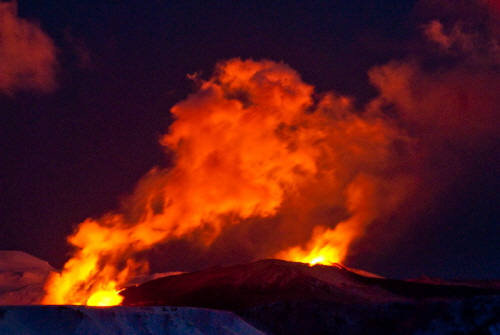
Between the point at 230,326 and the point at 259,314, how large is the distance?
13544 mm

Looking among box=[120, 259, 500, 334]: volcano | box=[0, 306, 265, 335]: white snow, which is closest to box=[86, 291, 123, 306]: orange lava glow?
box=[120, 259, 500, 334]: volcano

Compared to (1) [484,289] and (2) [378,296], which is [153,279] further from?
(1) [484,289]

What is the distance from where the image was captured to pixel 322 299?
71500mm

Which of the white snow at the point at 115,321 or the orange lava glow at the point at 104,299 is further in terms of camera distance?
the orange lava glow at the point at 104,299

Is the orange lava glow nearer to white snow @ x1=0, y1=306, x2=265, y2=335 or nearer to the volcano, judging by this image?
the volcano

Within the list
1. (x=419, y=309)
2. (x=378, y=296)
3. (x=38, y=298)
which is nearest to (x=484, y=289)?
(x=378, y=296)

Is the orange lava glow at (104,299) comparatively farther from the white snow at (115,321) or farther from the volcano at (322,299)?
the white snow at (115,321)

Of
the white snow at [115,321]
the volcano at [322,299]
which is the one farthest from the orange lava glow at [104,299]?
the white snow at [115,321]

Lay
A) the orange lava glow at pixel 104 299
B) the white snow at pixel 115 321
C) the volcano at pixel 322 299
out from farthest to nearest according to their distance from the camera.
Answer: the orange lava glow at pixel 104 299, the volcano at pixel 322 299, the white snow at pixel 115 321

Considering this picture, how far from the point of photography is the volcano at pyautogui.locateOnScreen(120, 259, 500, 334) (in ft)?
166

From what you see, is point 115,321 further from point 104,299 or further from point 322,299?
point 104,299

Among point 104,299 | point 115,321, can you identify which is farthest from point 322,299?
point 115,321

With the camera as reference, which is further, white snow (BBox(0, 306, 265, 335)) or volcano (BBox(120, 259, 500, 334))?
volcano (BBox(120, 259, 500, 334))

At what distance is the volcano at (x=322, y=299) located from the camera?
50.6 meters
